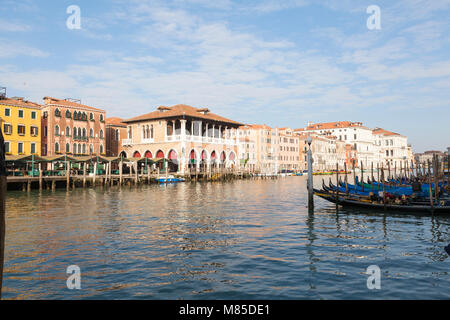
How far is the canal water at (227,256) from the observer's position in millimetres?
6516

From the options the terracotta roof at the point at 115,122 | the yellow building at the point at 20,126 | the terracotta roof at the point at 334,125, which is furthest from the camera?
the terracotta roof at the point at 334,125

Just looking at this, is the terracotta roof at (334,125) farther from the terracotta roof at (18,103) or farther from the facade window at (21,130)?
the facade window at (21,130)

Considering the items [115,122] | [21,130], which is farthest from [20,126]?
[115,122]

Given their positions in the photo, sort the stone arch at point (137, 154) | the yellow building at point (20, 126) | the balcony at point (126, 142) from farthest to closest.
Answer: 1. the balcony at point (126, 142)
2. the stone arch at point (137, 154)
3. the yellow building at point (20, 126)

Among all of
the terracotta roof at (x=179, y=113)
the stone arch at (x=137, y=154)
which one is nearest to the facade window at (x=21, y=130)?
the terracotta roof at (x=179, y=113)

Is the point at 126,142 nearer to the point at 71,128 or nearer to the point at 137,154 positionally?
the point at 137,154

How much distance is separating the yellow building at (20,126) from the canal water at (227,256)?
89.8 ft

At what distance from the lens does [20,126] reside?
39.8m

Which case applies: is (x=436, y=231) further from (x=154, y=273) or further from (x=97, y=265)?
(x=97, y=265)

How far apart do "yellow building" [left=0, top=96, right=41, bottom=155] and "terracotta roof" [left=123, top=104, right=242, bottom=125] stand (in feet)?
44.3

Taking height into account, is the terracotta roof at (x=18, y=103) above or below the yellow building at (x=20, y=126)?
above

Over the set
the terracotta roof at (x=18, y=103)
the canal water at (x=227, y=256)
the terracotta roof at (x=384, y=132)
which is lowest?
the canal water at (x=227, y=256)

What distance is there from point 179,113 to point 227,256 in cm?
4043

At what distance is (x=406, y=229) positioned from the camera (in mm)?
12508
